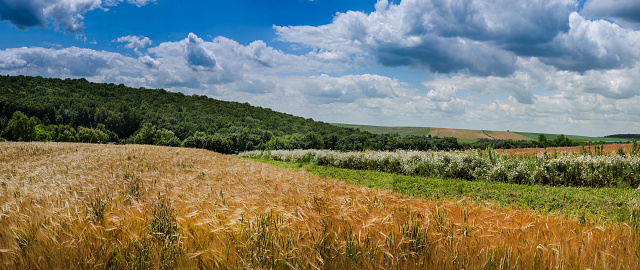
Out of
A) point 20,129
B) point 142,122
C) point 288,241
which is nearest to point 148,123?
point 142,122

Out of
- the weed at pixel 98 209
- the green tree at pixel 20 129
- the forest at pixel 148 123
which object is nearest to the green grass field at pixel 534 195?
the weed at pixel 98 209

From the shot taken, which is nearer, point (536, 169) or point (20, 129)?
point (536, 169)

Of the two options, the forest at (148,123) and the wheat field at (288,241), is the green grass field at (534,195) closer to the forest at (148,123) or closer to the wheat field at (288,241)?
the wheat field at (288,241)

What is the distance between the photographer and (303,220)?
9.06 ft

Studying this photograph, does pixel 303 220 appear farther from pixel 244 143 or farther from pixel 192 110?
pixel 192 110

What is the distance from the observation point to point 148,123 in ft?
149

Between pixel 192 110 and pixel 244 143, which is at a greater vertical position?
pixel 192 110

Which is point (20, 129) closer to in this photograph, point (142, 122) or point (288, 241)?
point (142, 122)

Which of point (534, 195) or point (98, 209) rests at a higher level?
point (98, 209)

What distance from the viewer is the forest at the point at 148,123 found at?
1423 inches

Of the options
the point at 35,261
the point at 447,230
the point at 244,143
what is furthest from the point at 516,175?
the point at 244,143

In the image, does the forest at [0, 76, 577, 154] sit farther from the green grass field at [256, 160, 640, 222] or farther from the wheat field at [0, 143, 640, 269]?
the wheat field at [0, 143, 640, 269]

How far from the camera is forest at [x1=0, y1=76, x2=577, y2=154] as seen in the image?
36.2 m

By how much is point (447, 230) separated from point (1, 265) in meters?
3.49
